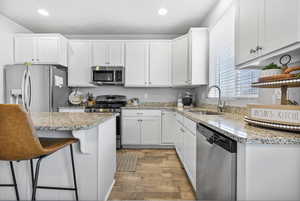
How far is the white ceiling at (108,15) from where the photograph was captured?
288 centimetres

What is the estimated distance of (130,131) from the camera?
3.70m

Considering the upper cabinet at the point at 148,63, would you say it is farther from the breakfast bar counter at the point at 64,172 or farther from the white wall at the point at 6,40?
the breakfast bar counter at the point at 64,172

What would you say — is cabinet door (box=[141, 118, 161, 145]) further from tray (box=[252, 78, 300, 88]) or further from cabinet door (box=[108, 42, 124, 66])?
tray (box=[252, 78, 300, 88])

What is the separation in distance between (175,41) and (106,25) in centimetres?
152

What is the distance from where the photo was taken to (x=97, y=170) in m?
1.51

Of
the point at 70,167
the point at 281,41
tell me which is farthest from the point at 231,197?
the point at 70,167

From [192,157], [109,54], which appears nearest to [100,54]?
[109,54]

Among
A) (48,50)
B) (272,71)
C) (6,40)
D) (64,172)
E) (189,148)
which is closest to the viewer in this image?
(272,71)

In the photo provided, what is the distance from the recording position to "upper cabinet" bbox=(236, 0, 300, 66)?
99 centimetres

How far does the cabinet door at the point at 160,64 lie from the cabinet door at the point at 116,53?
66 cm

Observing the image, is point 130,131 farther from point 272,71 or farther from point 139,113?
point 272,71

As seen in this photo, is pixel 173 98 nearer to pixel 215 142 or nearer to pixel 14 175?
pixel 215 142

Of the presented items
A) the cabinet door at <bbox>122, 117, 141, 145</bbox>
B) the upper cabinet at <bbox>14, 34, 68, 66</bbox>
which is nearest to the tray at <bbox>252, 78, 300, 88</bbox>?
the cabinet door at <bbox>122, 117, 141, 145</bbox>

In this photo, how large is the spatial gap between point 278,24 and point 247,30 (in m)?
0.41
